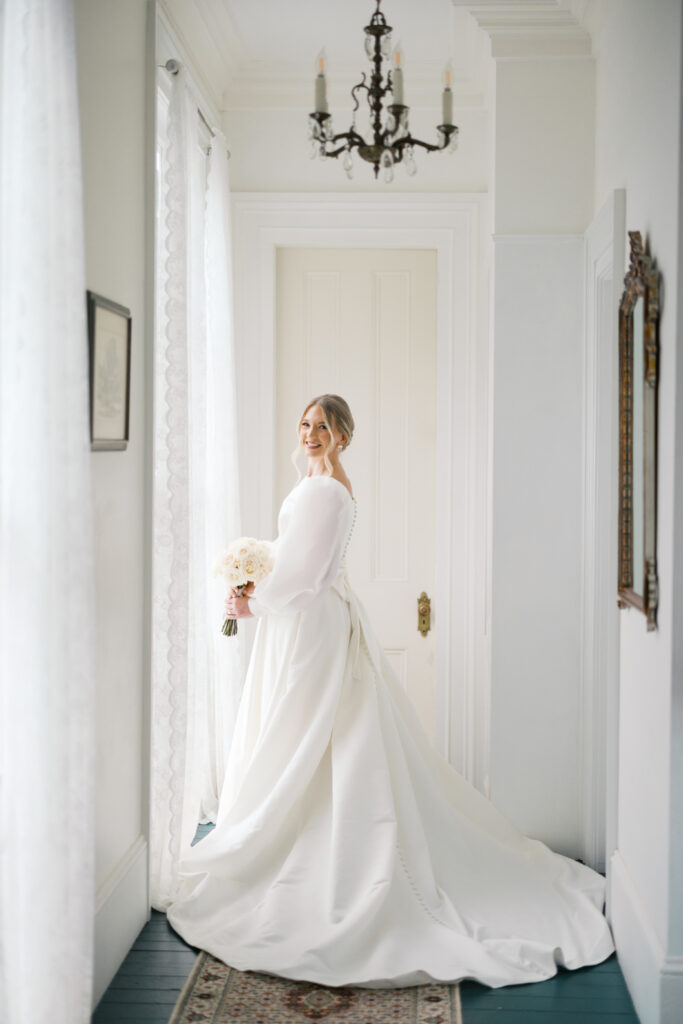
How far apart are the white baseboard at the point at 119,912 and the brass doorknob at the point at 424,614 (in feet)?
5.86

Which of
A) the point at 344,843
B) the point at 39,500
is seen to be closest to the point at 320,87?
the point at 39,500

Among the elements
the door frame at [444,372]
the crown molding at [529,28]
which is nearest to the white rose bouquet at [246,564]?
the door frame at [444,372]

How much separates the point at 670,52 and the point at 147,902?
2819mm

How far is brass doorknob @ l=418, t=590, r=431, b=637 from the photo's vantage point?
4430mm

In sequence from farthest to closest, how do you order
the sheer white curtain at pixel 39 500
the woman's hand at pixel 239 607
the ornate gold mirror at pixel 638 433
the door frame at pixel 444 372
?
1. the door frame at pixel 444 372
2. the woman's hand at pixel 239 607
3. the ornate gold mirror at pixel 638 433
4. the sheer white curtain at pixel 39 500

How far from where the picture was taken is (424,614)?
443 cm

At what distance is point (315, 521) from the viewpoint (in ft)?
10.8

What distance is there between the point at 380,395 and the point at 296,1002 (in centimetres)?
265

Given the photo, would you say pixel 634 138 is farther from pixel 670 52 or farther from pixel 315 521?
pixel 315 521

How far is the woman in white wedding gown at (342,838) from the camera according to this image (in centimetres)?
277

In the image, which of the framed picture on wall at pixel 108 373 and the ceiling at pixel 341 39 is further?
the ceiling at pixel 341 39

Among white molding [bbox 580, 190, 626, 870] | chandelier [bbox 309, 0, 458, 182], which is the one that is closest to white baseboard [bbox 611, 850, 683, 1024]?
white molding [bbox 580, 190, 626, 870]

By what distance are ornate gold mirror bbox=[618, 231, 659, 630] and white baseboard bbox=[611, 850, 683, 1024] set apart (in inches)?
31.6

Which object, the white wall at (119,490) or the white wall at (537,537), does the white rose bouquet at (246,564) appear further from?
the white wall at (537,537)
